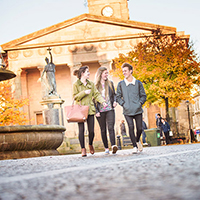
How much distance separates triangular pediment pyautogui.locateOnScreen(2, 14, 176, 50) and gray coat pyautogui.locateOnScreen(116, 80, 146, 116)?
30.1 metres

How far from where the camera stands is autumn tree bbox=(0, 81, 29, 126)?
33125 millimetres

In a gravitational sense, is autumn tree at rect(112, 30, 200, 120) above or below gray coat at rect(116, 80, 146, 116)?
above

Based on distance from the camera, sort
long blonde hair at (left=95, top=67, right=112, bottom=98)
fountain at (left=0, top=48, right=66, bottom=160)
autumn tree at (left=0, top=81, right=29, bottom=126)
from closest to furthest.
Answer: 1. long blonde hair at (left=95, top=67, right=112, bottom=98)
2. fountain at (left=0, top=48, right=66, bottom=160)
3. autumn tree at (left=0, top=81, right=29, bottom=126)

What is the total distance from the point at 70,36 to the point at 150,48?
43.0 feet

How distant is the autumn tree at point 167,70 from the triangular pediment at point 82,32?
1064 centimetres

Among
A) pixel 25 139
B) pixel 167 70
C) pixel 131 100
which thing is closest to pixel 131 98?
pixel 131 100

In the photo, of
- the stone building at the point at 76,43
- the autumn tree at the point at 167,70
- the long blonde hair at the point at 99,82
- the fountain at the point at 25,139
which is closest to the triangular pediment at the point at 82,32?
the stone building at the point at 76,43

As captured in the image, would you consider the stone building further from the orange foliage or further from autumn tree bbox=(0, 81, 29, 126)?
the orange foliage

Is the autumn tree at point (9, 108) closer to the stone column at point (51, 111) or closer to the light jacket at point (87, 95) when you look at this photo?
the stone column at point (51, 111)

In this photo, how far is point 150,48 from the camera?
28469mm

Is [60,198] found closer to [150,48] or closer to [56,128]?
[56,128]

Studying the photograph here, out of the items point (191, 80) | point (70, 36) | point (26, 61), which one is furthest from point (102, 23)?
point (191, 80)

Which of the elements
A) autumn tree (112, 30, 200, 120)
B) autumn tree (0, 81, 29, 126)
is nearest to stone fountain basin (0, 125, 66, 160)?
autumn tree (112, 30, 200, 120)

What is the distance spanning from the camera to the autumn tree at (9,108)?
33.1 m
